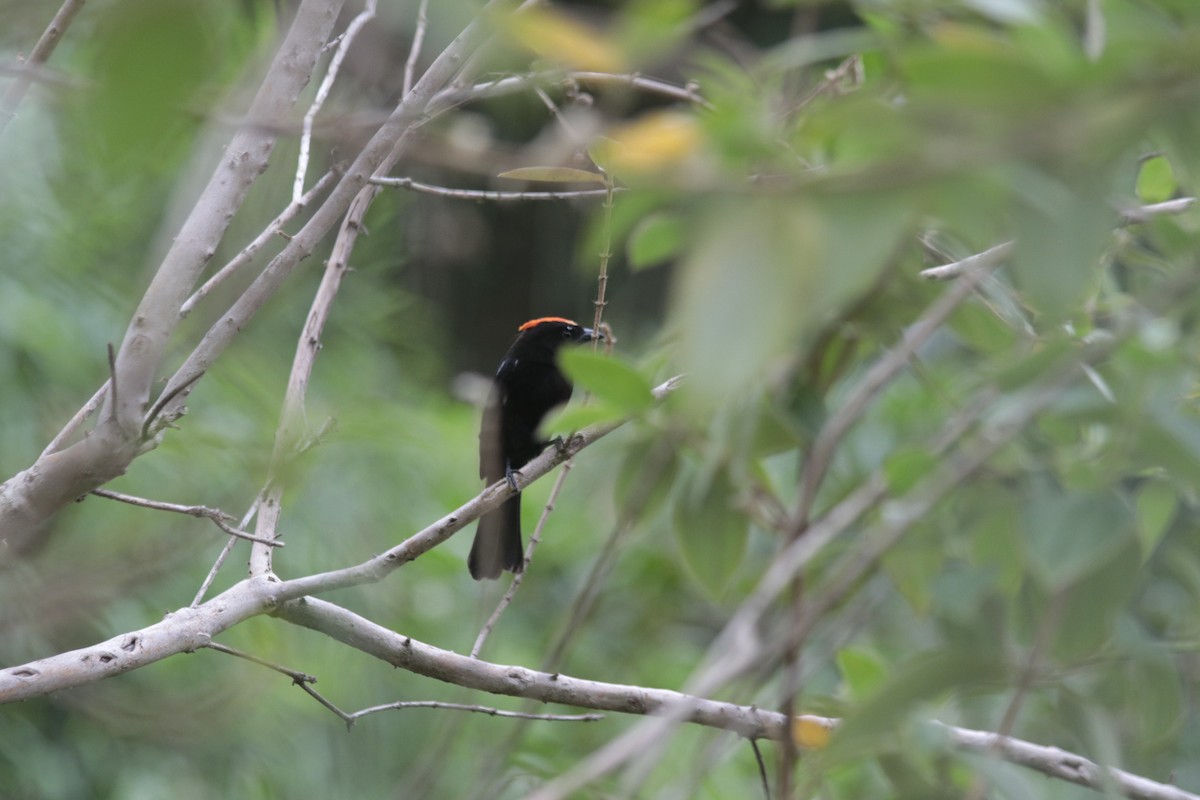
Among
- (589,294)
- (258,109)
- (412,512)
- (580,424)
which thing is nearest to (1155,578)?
(580,424)

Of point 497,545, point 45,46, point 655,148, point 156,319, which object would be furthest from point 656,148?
point 497,545

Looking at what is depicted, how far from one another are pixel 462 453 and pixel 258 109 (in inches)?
140

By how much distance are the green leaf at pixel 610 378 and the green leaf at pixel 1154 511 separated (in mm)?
332

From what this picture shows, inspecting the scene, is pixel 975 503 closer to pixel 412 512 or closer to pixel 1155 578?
pixel 1155 578

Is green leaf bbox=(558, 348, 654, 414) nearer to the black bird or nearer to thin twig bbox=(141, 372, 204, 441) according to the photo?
thin twig bbox=(141, 372, 204, 441)

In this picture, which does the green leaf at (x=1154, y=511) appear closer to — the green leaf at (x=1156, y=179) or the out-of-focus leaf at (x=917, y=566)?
the out-of-focus leaf at (x=917, y=566)

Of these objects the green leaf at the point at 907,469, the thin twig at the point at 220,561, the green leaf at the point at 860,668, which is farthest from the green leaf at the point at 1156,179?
the thin twig at the point at 220,561

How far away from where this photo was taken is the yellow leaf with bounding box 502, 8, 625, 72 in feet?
1.87

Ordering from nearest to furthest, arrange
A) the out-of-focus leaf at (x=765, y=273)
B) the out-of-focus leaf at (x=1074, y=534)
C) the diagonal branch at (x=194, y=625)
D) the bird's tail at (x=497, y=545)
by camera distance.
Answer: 1. the out-of-focus leaf at (x=765, y=273)
2. the out-of-focus leaf at (x=1074, y=534)
3. the diagonal branch at (x=194, y=625)
4. the bird's tail at (x=497, y=545)

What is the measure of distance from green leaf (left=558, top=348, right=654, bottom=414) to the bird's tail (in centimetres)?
220

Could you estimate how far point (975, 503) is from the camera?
83cm

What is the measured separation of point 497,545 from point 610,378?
7.54ft

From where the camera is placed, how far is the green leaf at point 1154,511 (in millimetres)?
772

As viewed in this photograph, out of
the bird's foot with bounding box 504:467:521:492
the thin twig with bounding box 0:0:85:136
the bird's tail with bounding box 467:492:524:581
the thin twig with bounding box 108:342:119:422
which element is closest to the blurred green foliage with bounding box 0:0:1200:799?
the thin twig with bounding box 108:342:119:422
